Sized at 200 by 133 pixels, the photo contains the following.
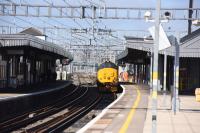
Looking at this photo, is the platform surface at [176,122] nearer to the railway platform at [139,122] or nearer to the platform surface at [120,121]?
the railway platform at [139,122]

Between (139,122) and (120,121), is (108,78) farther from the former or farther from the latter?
(139,122)

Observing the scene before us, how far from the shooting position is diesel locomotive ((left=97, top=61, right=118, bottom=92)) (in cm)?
4434

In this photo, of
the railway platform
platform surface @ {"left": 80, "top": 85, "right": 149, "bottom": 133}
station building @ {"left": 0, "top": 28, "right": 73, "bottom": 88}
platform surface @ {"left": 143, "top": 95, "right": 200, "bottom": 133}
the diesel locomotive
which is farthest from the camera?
the diesel locomotive

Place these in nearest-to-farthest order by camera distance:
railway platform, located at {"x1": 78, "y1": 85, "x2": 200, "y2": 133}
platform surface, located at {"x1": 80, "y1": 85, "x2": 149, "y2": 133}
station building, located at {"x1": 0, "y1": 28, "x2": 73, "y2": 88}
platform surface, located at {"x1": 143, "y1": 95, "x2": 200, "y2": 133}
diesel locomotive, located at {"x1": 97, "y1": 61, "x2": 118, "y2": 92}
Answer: platform surface, located at {"x1": 143, "y1": 95, "x2": 200, "y2": 133}
railway platform, located at {"x1": 78, "y1": 85, "x2": 200, "y2": 133}
platform surface, located at {"x1": 80, "y1": 85, "x2": 149, "y2": 133}
station building, located at {"x1": 0, "y1": 28, "x2": 73, "y2": 88}
diesel locomotive, located at {"x1": 97, "y1": 61, "x2": 118, "y2": 92}

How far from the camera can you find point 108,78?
44750 millimetres

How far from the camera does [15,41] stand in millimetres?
38188

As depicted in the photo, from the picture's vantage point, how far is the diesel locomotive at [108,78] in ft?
145

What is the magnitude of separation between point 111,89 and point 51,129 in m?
22.5

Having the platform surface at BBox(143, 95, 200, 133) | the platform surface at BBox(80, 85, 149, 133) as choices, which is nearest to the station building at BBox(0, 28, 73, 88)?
the platform surface at BBox(80, 85, 149, 133)

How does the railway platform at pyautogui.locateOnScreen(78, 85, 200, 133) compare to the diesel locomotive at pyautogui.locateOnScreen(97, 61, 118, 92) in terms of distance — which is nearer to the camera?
the railway platform at pyautogui.locateOnScreen(78, 85, 200, 133)

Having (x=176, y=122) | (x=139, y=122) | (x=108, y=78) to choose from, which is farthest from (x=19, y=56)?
(x=176, y=122)

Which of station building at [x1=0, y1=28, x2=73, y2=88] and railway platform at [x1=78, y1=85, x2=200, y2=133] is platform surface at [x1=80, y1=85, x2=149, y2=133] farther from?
station building at [x1=0, y1=28, x2=73, y2=88]

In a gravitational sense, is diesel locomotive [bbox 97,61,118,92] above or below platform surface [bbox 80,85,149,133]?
above

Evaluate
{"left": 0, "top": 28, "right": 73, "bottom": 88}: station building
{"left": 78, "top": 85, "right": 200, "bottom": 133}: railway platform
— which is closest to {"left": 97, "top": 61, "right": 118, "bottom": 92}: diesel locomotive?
{"left": 0, "top": 28, "right": 73, "bottom": 88}: station building
